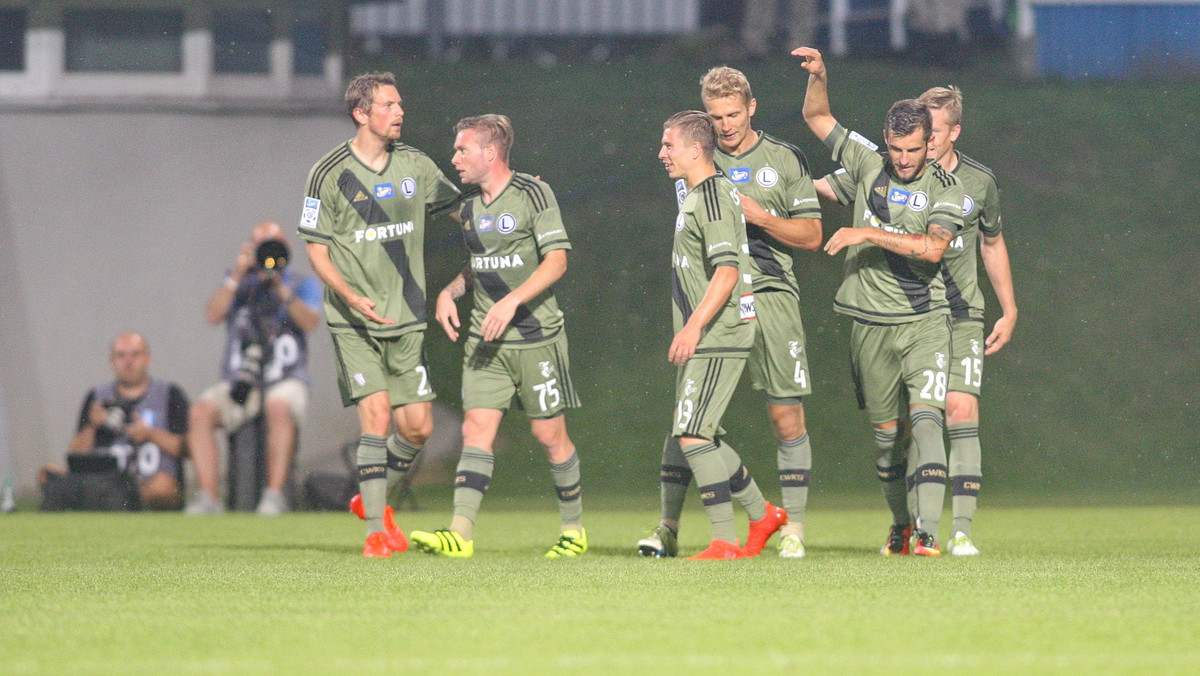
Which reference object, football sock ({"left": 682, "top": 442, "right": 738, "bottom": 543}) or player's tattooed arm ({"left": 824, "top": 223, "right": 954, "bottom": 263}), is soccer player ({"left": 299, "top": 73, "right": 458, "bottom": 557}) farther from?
player's tattooed arm ({"left": 824, "top": 223, "right": 954, "bottom": 263})

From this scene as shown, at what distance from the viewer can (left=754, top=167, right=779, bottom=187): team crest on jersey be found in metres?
6.07

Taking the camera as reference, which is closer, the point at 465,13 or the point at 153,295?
the point at 153,295

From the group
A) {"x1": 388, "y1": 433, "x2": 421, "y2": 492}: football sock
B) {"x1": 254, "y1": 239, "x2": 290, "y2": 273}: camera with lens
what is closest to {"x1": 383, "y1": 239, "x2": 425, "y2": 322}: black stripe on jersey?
{"x1": 388, "y1": 433, "x2": 421, "y2": 492}: football sock

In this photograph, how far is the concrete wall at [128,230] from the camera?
11531 mm

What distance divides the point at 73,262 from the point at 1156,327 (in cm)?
800

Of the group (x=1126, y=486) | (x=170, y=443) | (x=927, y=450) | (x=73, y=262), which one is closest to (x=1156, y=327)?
→ (x=1126, y=486)

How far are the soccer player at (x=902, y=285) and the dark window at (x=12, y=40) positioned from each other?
7676 mm

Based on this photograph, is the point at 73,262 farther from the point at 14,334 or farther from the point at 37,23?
the point at 37,23

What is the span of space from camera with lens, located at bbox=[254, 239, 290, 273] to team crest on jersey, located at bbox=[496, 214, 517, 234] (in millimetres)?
3617

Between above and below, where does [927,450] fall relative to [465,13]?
below

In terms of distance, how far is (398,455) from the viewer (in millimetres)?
6531

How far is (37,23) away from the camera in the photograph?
1179 centimetres

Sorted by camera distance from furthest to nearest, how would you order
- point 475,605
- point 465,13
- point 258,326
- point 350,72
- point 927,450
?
point 465,13 < point 350,72 < point 258,326 < point 927,450 < point 475,605

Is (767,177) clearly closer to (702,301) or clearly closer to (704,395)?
(702,301)
